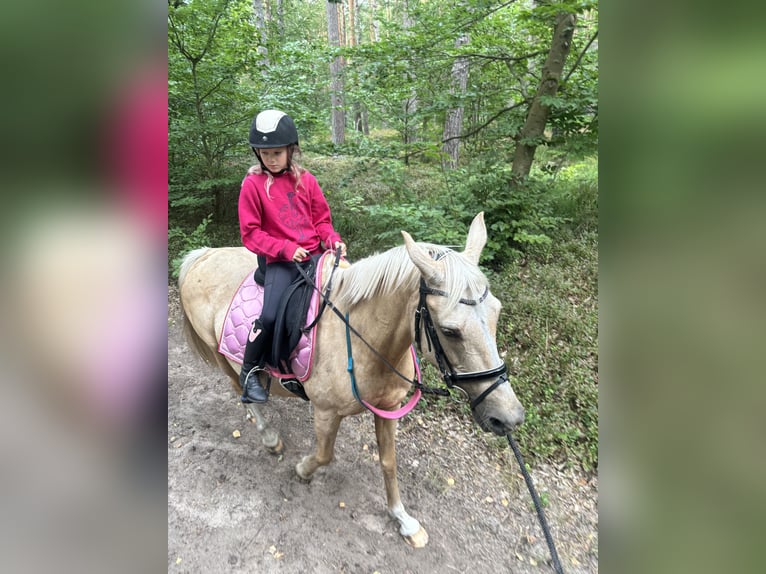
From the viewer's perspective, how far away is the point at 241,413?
429 cm

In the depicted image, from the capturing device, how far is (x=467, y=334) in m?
1.93

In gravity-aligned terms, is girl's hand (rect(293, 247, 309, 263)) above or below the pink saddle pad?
above

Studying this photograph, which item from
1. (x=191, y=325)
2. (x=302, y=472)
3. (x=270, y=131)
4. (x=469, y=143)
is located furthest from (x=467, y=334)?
(x=469, y=143)

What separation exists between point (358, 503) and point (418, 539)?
0.61 meters

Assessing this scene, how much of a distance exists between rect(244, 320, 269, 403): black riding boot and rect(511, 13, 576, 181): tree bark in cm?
500

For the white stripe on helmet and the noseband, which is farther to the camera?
the white stripe on helmet

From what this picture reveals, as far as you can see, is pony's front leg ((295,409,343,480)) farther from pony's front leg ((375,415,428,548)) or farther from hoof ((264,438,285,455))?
hoof ((264,438,285,455))

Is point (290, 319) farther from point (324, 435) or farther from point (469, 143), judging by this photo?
point (469, 143)

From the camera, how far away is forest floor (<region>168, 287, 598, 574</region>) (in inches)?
112

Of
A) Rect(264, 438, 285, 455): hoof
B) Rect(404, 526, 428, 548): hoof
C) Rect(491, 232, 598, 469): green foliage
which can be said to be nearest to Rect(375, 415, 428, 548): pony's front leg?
Rect(404, 526, 428, 548): hoof
